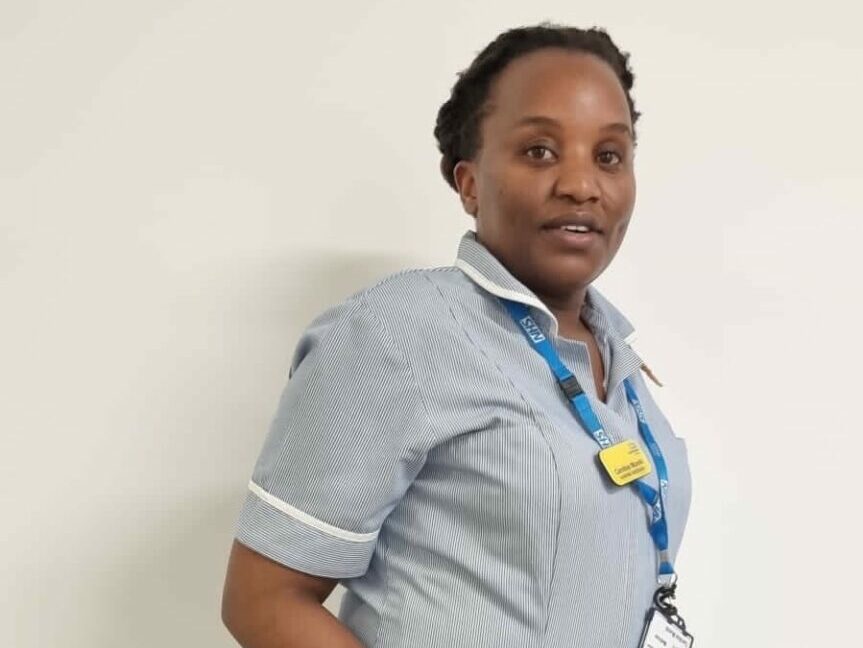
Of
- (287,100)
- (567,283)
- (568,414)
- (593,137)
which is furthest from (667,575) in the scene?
(287,100)

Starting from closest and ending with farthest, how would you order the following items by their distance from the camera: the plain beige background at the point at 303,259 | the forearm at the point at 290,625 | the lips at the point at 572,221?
the forearm at the point at 290,625 → the lips at the point at 572,221 → the plain beige background at the point at 303,259

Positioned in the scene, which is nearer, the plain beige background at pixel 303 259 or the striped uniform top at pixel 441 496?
the striped uniform top at pixel 441 496

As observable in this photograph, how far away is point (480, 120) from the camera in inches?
39.4

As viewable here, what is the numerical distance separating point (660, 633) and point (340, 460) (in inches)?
14.0

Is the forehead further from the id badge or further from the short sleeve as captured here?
the id badge

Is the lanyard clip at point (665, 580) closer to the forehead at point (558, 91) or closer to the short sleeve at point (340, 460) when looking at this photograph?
the short sleeve at point (340, 460)

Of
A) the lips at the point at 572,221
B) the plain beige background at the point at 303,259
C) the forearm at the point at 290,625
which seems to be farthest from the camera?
the plain beige background at the point at 303,259

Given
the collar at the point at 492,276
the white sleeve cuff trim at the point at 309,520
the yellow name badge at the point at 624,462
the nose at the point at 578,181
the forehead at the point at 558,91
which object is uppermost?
the forehead at the point at 558,91

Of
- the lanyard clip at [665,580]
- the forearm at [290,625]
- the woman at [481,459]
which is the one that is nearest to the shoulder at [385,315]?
the woman at [481,459]

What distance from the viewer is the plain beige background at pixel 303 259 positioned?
4.07 ft

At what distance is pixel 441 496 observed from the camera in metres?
0.86

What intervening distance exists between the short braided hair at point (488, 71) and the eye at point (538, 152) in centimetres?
8

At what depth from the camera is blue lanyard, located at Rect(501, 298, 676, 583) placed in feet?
2.95

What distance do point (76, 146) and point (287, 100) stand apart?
0.29 meters
